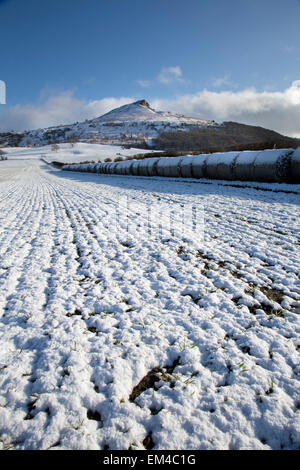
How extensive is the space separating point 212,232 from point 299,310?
2.75 m

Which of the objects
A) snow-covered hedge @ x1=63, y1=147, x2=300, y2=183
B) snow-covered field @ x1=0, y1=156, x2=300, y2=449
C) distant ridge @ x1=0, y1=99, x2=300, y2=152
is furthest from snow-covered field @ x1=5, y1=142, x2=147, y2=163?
snow-covered field @ x1=0, y1=156, x2=300, y2=449

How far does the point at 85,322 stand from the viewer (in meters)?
2.46

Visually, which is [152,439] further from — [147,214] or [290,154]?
[290,154]

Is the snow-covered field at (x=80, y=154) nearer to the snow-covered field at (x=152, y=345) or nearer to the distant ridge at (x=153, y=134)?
the distant ridge at (x=153, y=134)

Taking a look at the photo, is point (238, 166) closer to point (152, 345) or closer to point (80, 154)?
point (152, 345)

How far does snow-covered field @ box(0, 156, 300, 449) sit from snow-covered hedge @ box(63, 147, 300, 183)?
23.0 feet

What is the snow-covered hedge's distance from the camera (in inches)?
401

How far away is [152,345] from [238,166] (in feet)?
37.9

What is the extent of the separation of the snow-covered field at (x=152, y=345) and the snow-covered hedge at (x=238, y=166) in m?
7.02

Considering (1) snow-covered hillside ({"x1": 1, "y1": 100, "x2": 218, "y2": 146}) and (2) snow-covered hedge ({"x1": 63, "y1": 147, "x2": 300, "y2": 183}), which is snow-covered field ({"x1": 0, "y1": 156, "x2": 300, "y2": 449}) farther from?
(1) snow-covered hillside ({"x1": 1, "y1": 100, "x2": 218, "y2": 146})

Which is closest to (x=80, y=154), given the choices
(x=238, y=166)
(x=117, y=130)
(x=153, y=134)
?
(x=153, y=134)

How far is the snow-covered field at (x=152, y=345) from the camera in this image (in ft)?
4.96

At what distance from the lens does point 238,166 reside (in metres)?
11.9
